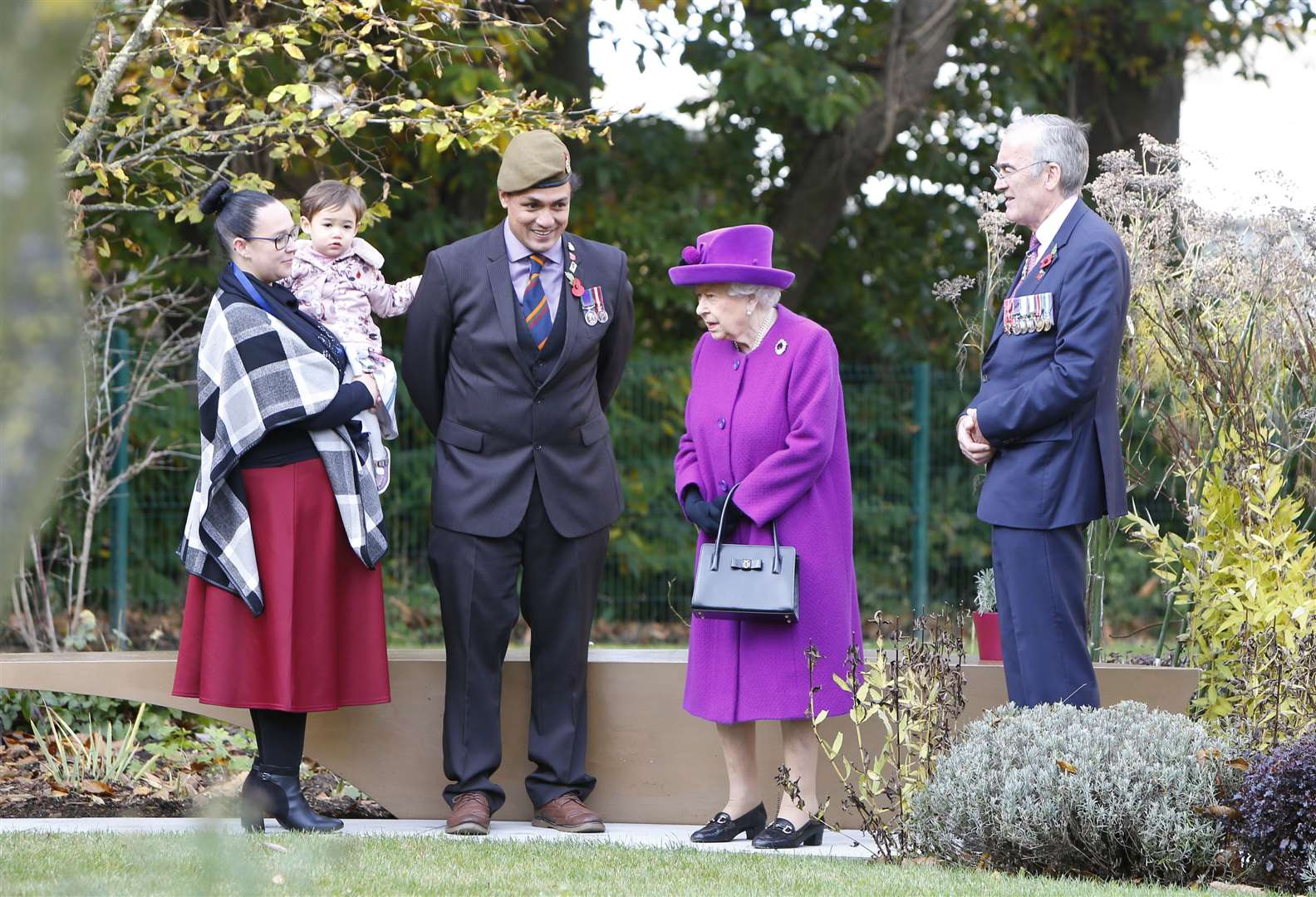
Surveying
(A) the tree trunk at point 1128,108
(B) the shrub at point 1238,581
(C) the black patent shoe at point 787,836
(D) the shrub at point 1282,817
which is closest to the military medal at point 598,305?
(C) the black patent shoe at point 787,836

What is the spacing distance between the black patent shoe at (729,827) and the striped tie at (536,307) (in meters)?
1.60

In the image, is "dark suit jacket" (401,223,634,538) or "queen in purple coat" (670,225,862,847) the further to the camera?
"dark suit jacket" (401,223,634,538)

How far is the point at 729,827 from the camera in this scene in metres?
4.58

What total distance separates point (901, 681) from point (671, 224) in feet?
22.9

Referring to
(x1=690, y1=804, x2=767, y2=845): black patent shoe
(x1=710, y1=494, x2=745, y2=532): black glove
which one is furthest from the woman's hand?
(x1=690, y1=804, x2=767, y2=845): black patent shoe

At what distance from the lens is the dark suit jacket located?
463 cm

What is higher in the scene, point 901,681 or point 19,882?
point 901,681

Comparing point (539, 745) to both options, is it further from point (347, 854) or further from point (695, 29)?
point (695, 29)

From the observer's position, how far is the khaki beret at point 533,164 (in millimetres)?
4574

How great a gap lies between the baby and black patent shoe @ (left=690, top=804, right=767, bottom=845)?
147 centimetres

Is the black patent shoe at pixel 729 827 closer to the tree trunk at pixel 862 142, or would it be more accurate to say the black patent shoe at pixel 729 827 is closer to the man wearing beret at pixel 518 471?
the man wearing beret at pixel 518 471

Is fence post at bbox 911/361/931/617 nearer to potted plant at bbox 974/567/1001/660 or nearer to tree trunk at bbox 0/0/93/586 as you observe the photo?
potted plant at bbox 974/567/1001/660

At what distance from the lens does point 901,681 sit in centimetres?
428

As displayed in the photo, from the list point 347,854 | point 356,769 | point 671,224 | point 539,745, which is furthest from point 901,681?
point 671,224
